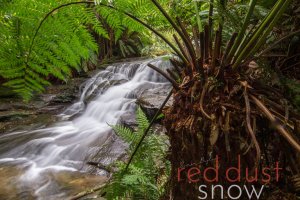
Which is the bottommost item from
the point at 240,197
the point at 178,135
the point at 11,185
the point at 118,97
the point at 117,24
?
the point at 11,185

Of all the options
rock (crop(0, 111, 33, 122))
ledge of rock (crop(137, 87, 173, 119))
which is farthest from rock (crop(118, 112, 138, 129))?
rock (crop(0, 111, 33, 122))

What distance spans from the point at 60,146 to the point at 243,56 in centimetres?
463

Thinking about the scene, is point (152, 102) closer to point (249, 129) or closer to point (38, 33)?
point (38, 33)

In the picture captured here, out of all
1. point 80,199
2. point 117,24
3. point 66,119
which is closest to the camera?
point 117,24

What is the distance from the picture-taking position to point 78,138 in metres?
5.49

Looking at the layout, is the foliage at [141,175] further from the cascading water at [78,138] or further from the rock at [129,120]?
the rock at [129,120]

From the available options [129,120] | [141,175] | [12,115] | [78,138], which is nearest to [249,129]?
[141,175]

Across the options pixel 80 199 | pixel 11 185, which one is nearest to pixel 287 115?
pixel 80 199

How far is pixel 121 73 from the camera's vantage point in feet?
29.2

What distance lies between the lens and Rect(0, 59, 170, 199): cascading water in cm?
429

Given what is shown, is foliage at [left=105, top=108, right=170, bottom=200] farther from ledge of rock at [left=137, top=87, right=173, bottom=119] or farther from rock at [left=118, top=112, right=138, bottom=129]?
rock at [left=118, top=112, right=138, bottom=129]

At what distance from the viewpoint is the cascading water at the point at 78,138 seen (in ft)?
14.1

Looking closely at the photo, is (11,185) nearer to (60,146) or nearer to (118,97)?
(60,146)

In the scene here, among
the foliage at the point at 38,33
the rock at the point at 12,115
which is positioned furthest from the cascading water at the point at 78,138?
the foliage at the point at 38,33
